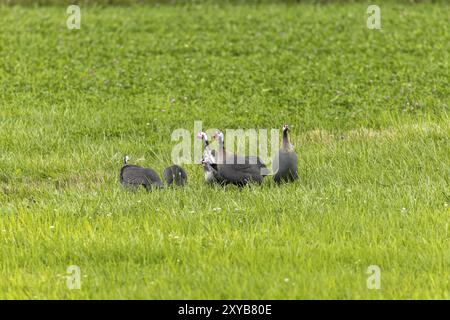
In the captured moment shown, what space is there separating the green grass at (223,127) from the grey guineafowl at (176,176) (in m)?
0.22

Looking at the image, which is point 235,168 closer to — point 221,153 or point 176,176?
point 221,153

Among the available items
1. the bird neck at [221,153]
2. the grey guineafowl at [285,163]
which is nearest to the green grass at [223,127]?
the grey guineafowl at [285,163]

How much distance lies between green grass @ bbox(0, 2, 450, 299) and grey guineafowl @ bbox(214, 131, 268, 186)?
0.63 ft

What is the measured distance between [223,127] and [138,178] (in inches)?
159

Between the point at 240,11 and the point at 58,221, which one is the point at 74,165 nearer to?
the point at 58,221

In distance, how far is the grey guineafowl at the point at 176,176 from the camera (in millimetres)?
11047

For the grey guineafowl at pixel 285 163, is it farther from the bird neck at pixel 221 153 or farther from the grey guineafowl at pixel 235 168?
the bird neck at pixel 221 153

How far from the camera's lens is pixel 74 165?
12.6 meters

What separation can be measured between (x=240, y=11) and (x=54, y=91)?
802 cm

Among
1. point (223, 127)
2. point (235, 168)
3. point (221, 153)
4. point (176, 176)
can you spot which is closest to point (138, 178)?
point (176, 176)

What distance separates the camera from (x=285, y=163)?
10906mm

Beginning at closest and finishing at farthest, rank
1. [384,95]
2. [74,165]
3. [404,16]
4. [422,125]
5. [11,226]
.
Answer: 1. [11,226]
2. [74,165]
3. [422,125]
4. [384,95]
5. [404,16]

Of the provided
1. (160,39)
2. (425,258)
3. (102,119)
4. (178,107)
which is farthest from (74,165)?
(160,39)

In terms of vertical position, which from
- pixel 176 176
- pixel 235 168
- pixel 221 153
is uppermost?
pixel 221 153
